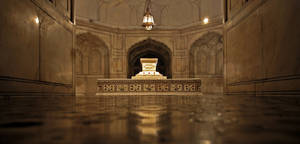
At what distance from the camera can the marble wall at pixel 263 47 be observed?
8.53 ft

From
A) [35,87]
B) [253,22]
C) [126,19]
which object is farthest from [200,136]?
[126,19]

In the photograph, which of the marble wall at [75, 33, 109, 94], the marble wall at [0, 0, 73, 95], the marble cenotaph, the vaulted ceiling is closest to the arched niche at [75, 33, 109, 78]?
the marble wall at [75, 33, 109, 94]

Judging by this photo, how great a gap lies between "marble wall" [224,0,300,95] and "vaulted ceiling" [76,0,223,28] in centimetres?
672

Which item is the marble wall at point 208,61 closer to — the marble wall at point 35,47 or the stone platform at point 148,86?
the stone platform at point 148,86

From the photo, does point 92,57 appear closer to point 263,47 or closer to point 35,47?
point 35,47

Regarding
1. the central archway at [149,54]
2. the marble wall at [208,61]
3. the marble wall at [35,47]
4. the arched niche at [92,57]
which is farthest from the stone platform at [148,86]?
the central archway at [149,54]

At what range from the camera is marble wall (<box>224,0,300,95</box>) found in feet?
8.53

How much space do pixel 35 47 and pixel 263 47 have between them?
126 inches

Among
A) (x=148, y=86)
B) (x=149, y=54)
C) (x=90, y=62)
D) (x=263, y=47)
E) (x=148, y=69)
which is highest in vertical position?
(x=149, y=54)

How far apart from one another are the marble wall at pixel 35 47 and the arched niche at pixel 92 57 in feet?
22.3

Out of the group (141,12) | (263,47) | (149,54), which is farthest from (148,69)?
(149,54)

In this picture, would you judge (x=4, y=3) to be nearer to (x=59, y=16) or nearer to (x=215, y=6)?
(x=59, y=16)

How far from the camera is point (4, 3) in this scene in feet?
8.14

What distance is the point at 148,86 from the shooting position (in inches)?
289
